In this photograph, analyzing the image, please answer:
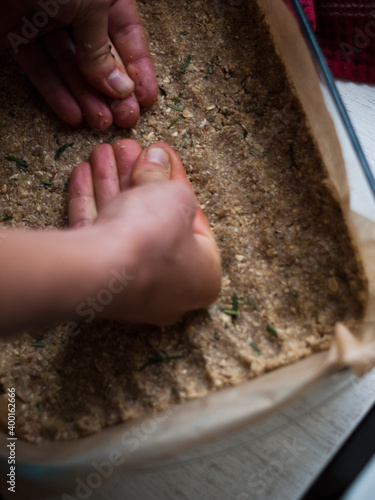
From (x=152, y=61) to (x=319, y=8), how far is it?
12.5 inches

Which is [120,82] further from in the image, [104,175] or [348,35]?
[348,35]

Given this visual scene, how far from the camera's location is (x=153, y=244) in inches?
23.4

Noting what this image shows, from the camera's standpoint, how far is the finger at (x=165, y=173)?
70 cm

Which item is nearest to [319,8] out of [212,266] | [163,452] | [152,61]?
[152,61]

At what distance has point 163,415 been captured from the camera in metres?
0.61

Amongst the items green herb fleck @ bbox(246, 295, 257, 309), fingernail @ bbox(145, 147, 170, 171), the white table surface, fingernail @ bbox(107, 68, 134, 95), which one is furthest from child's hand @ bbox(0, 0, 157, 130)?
the white table surface

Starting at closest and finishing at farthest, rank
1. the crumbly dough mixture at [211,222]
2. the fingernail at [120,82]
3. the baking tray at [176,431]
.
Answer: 1. the baking tray at [176,431]
2. the crumbly dough mixture at [211,222]
3. the fingernail at [120,82]

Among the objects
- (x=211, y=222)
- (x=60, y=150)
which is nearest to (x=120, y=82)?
(x=60, y=150)

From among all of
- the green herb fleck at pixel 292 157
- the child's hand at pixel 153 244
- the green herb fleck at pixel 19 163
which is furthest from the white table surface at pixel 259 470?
the green herb fleck at pixel 19 163

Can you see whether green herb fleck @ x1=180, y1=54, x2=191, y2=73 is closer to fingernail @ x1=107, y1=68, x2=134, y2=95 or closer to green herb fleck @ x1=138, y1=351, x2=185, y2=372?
fingernail @ x1=107, y1=68, x2=134, y2=95

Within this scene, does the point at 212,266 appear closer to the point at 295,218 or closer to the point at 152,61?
the point at 295,218

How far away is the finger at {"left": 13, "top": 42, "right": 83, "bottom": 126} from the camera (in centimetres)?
80

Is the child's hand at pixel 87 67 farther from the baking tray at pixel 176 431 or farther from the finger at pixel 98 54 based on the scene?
the baking tray at pixel 176 431

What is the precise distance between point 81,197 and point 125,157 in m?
0.09
